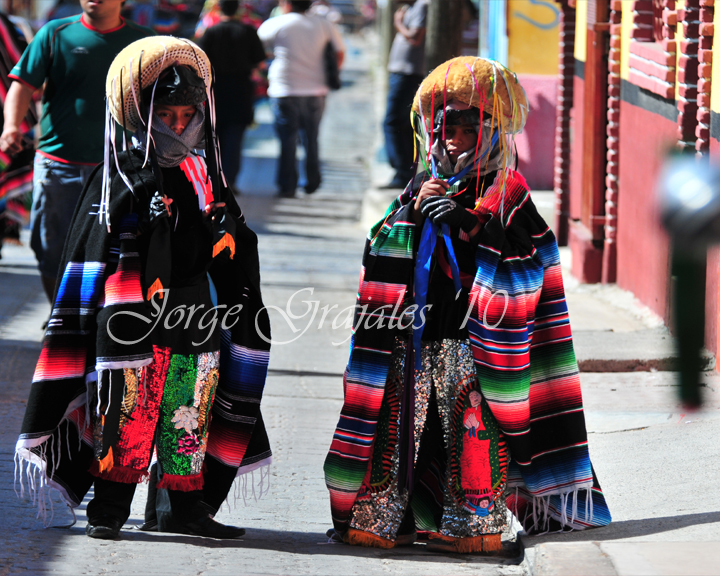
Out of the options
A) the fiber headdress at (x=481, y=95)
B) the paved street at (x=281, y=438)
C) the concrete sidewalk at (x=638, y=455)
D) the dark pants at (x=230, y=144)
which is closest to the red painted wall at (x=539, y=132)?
the paved street at (x=281, y=438)

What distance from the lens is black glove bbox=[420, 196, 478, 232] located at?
3.87 m

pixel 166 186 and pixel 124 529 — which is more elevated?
pixel 166 186

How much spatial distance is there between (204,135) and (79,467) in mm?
1306

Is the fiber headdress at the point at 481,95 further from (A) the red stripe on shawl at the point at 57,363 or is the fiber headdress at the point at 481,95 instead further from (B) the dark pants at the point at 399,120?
(B) the dark pants at the point at 399,120

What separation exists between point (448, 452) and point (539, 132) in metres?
8.12

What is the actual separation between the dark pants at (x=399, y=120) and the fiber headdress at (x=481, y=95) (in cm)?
841

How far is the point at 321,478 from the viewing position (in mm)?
5070

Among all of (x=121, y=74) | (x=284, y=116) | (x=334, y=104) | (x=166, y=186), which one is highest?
(x=121, y=74)

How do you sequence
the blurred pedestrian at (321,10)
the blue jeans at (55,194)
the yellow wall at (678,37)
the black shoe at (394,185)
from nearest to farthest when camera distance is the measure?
1. the blue jeans at (55,194)
2. the yellow wall at (678,37)
3. the black shoe at (394,185)
4. the blurred pedestrian at (321,10)

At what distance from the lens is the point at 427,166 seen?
4145 millimetres

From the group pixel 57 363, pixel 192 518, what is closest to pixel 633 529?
pixel 192 518

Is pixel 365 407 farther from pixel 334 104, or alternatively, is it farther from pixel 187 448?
pixel 334 104

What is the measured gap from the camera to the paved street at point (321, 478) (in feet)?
12.5

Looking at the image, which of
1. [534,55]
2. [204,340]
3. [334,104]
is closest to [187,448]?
[204,340]
